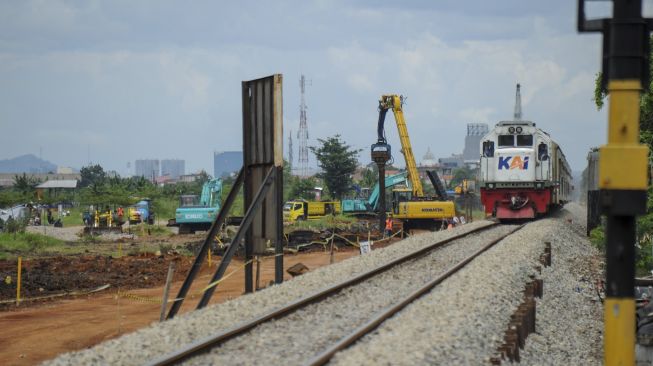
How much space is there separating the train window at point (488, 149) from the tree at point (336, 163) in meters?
59.6

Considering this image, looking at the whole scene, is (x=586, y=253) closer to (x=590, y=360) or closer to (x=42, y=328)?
(x=590, y=360)

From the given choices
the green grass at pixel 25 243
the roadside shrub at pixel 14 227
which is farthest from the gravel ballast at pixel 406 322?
the roadside shrub at pixel 14 227

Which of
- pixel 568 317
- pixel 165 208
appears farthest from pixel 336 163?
pixel 568 317

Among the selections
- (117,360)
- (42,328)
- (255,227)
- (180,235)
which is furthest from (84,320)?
(180,235)

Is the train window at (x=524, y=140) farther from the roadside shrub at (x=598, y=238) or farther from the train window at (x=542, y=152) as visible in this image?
the roadside shrub at (x=598, y=238)

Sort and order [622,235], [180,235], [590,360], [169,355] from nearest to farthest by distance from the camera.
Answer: [622,235] → [169,355] → [590,360] → [180,235]

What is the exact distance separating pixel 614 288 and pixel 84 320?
11.9m

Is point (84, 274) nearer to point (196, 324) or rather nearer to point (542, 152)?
point (196, 324)

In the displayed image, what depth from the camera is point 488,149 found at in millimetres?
32062

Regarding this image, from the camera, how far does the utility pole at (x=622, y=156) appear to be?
582 cm

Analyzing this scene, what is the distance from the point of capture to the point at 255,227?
16219 mm

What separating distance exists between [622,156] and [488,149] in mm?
26551

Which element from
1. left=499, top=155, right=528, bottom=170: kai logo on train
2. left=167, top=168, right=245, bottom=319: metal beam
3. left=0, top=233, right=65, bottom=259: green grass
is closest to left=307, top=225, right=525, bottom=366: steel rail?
left=167, top=168, right=245, bottom=319: metal beam

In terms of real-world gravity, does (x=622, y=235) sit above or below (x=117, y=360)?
above
